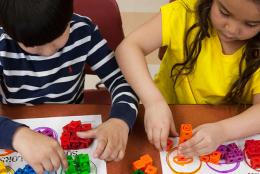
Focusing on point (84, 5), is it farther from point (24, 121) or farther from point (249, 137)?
point (249, 137)

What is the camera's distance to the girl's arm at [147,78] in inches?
29.8

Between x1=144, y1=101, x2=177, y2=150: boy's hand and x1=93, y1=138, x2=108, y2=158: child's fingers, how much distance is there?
0.34ft

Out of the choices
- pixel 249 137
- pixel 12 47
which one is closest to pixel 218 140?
pixel 249 137

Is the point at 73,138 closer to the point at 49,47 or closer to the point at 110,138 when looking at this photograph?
the point at 110,138

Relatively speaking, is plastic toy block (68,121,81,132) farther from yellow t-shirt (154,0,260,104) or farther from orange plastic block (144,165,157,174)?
yellow t-shirt (154,0,260,104)

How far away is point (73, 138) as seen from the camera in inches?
29.1

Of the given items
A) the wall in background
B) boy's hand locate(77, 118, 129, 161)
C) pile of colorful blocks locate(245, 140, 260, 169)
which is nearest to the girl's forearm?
boy's hand locate(77, 118, 129, 161)

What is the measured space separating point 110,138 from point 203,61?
346mm

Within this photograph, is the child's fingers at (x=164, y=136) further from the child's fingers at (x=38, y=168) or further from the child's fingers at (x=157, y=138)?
the child's fingers at (x=38, y=168)

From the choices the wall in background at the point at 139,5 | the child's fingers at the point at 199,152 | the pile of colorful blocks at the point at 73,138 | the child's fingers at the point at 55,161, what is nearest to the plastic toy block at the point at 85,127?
the pile of colorful blocks at the point at 73,138

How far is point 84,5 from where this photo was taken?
0.97 m

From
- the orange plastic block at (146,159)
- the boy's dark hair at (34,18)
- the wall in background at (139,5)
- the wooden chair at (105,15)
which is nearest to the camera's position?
the boy's dark hair at (34,18)

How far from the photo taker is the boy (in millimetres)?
641

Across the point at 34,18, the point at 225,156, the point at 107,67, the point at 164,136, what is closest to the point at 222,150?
the point at 225,156
